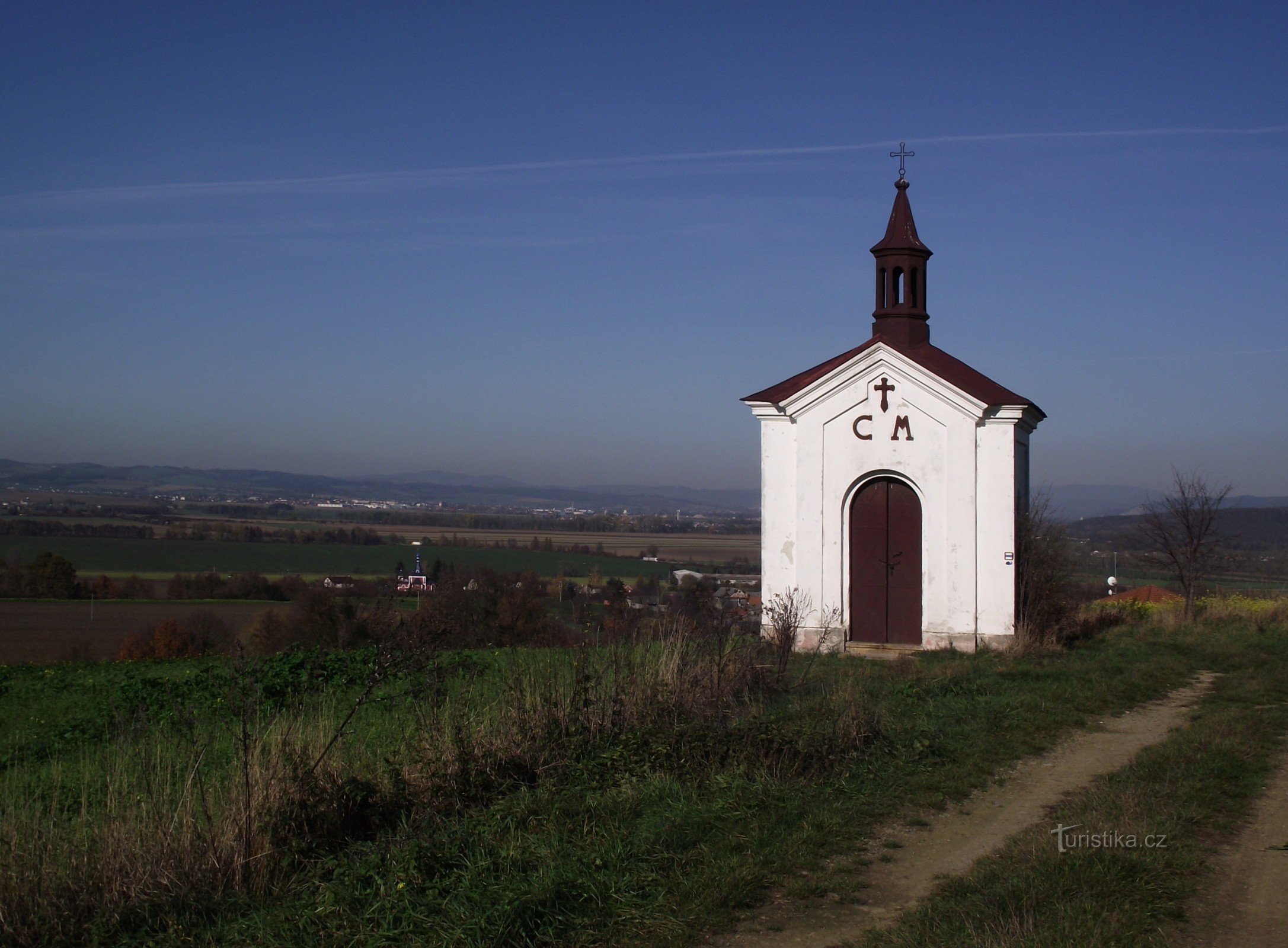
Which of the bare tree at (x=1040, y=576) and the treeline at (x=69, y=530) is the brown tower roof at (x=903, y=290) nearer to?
the bare tree at (x=1040, y=576)

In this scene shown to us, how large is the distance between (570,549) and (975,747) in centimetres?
6731

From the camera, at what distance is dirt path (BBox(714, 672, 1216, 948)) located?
17.0 feet

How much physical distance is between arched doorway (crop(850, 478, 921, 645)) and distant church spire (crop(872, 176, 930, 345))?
312 centimetres

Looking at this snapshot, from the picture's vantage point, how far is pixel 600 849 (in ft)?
19.7

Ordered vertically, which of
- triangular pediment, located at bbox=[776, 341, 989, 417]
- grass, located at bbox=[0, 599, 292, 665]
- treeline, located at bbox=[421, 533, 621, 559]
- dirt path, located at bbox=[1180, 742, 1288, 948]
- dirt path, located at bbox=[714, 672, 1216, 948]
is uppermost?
triangular pediment, located at bbox=[776, 341, 989, 417]

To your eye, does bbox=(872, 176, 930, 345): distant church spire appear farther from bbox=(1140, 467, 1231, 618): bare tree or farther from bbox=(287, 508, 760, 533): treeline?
bbox=(287, 508, 760, 533): treeline

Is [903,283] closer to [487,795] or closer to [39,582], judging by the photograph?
[487,795]

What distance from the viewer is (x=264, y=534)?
270 ft

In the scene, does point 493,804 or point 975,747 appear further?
point 975,747

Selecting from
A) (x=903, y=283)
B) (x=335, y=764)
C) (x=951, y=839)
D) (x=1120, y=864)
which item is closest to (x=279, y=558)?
(x=903, y=283)

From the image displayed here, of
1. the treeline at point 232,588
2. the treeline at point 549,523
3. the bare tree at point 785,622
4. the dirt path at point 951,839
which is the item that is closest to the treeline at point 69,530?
the treeline at point 232,588

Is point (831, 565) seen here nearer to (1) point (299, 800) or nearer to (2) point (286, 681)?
(2) point (286, 681)

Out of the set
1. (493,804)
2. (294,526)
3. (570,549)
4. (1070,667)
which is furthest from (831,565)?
(294,526)

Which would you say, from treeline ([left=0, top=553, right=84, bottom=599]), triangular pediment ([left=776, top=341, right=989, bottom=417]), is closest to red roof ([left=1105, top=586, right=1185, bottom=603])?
triangular pediment ([left=776, top=341, right=989, bottom=417])
